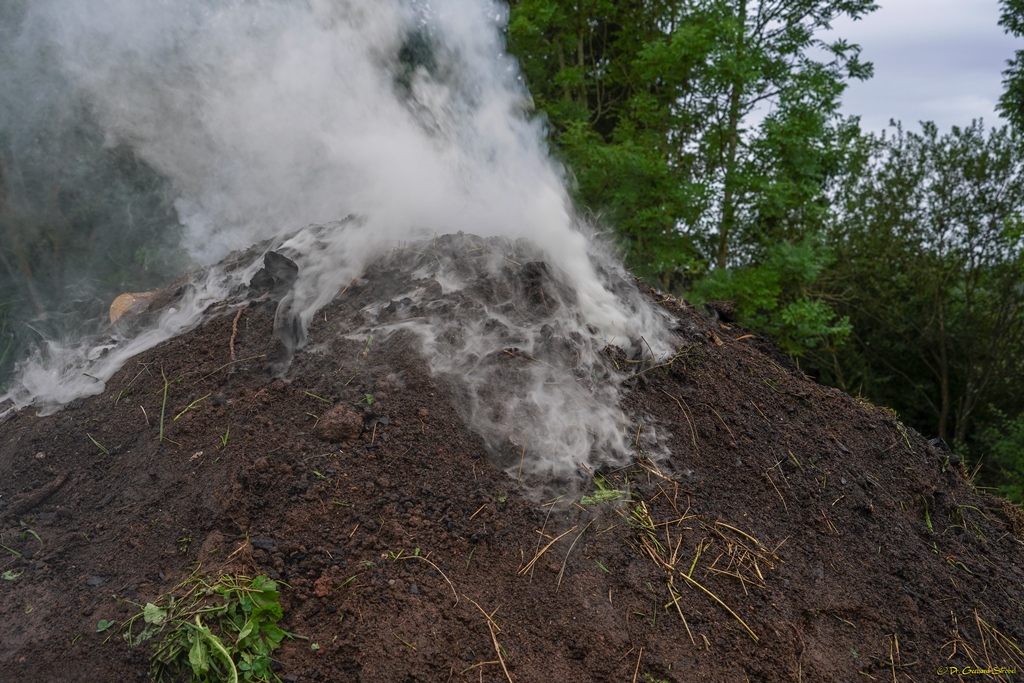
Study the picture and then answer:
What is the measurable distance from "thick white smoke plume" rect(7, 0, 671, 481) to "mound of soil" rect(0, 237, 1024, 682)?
1.15 ft

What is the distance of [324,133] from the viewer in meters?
4.31

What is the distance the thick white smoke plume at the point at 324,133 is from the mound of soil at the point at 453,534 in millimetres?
350

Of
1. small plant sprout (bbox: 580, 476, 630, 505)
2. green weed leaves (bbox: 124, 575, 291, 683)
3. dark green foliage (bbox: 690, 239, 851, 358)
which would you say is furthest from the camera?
dark green foliage (bbox: 690, 239, 851, 358)

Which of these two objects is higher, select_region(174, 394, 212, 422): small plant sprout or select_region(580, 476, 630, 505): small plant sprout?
select_region(580, 476, 630, 505): small plant sprout

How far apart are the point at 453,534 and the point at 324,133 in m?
2.72

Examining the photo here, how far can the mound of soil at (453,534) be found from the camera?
2242 millimetres

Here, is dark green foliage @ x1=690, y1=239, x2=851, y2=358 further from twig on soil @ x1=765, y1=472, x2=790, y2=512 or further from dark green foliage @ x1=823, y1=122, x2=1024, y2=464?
twig on soil @ x1=765, y1=472, x2=790, y2=512

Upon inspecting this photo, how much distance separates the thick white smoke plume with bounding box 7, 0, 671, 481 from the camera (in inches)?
145

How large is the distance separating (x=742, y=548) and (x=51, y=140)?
7301 mm

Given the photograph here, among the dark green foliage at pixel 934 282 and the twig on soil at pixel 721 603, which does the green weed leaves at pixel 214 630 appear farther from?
the dark green foliage at pixel 934 282

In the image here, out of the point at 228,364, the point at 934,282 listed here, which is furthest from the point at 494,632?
the point at 934,282

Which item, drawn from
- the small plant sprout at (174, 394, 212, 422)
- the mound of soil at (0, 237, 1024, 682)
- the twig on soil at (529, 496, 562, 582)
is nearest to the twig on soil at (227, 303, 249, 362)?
the mound of soil at (0, 237, 1024, 682)

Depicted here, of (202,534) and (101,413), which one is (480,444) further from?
(101,413)

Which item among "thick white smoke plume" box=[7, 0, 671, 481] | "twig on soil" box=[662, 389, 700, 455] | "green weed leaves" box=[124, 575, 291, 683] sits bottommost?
"green weed leaves" box=[124, 575, 291, 683]
